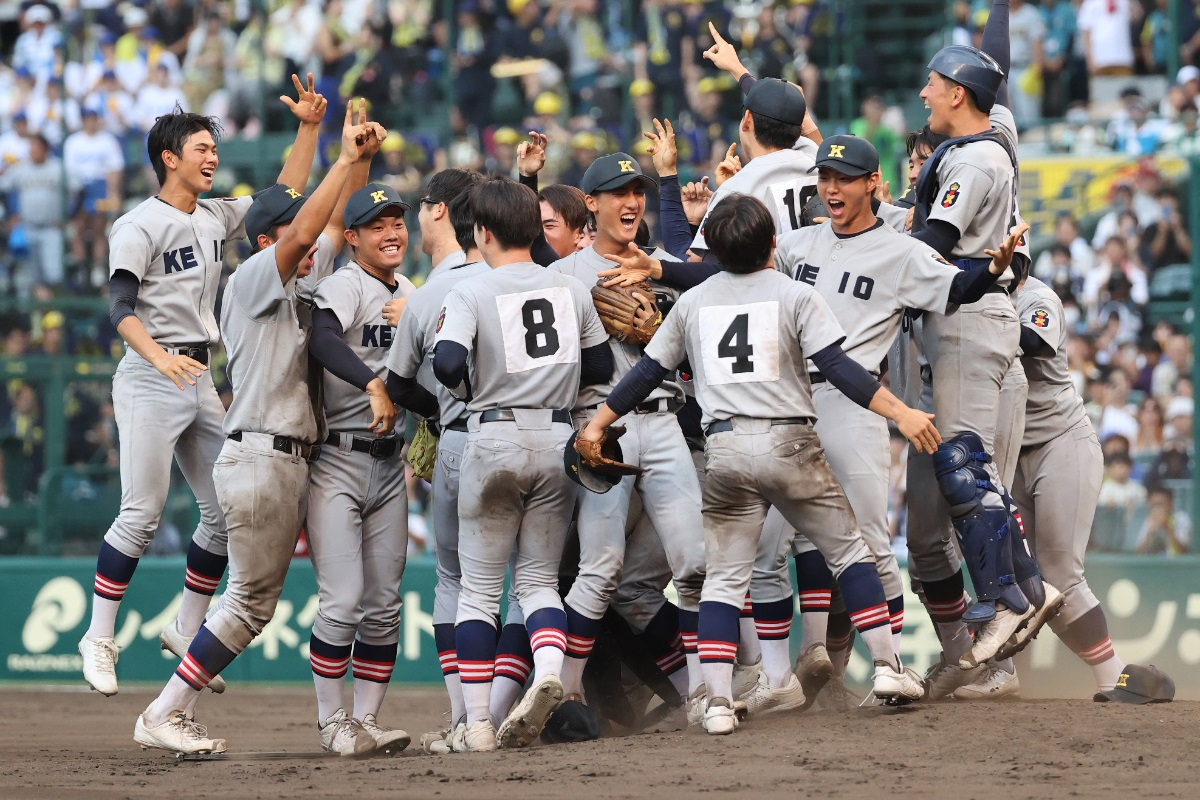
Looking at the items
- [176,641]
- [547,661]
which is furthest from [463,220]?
[176,641]

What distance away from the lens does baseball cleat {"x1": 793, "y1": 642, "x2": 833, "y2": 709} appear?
21.7ft

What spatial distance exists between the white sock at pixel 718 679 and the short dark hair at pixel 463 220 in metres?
2.02

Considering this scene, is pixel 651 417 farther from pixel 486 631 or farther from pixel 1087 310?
pixel 1087 310

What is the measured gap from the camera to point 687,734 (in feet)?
19.8

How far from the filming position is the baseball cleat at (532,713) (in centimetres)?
588

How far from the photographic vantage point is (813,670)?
6.64 m

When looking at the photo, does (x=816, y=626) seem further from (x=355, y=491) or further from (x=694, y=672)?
(x=355, y=491)

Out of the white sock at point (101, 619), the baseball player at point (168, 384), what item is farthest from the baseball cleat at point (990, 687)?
the white sock at point (101, 619)

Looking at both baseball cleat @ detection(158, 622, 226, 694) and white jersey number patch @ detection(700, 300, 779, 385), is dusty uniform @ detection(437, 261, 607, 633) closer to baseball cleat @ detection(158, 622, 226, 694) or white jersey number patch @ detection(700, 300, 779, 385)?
white jersey number patch @ detection(700, 300, 779, 385)

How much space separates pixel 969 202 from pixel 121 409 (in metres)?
3.85

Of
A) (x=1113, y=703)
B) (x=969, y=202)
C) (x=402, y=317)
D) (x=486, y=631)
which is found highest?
(x=969, y=202)

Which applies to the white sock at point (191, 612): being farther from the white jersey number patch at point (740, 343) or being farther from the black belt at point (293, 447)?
the white jersey number patch at point (740, 343)

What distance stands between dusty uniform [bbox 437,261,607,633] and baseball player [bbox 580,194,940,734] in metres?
0.26

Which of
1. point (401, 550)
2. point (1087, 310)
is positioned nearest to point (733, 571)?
point (401, 550)
